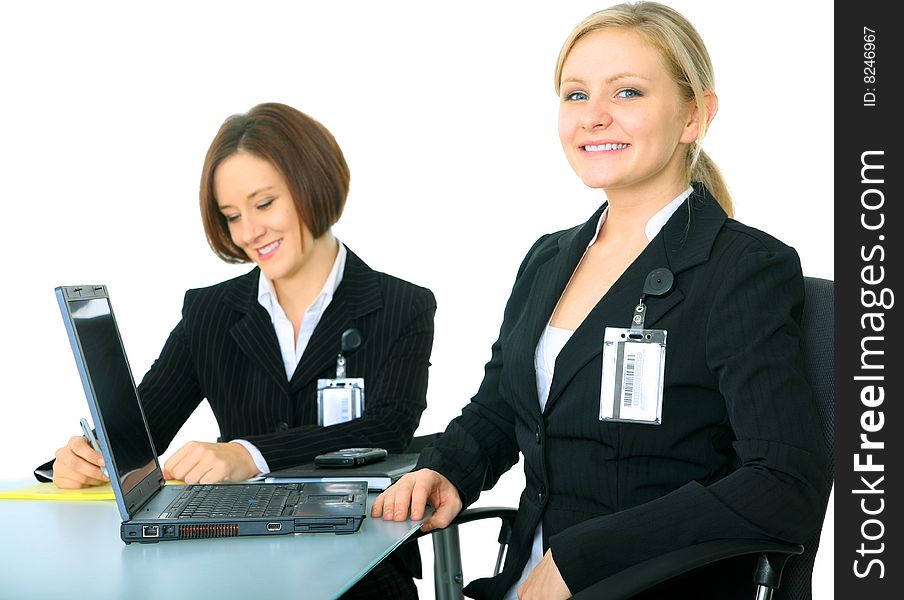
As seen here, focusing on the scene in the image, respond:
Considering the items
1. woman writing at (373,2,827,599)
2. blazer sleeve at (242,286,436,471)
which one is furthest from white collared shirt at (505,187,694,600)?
blazer sleeve at (242,286,436,471)

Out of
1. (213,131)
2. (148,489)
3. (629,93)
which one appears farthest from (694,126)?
(213,131)

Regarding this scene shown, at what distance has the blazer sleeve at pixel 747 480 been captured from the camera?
1698mm

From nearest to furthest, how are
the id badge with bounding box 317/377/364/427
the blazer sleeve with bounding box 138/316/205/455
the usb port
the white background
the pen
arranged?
1. the usb port
2. the pen
3. the id badge with bounding box 317/377/364/427
4. the blazer sleeve with bounding box 138/316/205/455
5. the white background

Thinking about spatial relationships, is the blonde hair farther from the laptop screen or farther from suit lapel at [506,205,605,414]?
the laptop screen

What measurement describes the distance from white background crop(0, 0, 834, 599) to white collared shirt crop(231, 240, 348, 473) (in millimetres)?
2139

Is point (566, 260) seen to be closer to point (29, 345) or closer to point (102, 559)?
point (102, 559)

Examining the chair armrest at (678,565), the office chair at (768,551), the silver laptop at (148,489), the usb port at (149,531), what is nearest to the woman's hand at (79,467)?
the silver laptop at (148,489)

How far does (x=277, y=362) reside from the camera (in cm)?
282

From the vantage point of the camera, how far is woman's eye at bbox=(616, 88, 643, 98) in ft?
6.74

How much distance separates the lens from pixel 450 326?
509 centimetres

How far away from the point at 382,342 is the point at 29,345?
3117mm

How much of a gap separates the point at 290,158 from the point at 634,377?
138cm

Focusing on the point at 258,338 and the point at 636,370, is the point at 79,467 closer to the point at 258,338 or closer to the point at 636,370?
the point at 258,338

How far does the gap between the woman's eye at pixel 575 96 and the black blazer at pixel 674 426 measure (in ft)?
0.90
